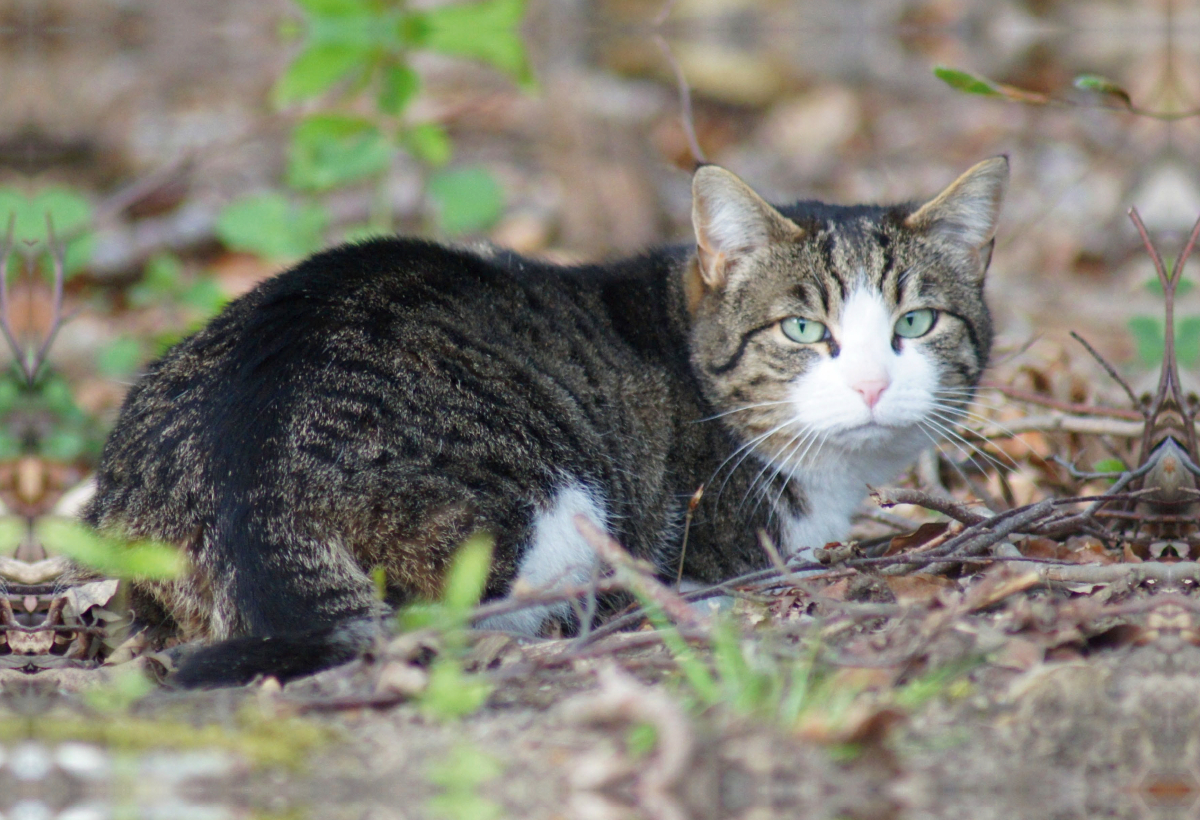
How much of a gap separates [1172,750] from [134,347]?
4.99 metres

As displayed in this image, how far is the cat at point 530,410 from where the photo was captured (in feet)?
9.60

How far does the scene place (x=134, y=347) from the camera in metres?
5.67

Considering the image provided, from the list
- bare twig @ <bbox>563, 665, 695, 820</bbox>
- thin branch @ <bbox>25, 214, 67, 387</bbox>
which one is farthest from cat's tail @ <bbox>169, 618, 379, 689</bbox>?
thin branch @ <bbox>25, 214, 67, 387</bbox>

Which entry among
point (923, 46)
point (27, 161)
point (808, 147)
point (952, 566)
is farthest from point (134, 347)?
point (923, 46)

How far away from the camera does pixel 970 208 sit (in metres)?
3.82

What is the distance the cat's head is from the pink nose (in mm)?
11

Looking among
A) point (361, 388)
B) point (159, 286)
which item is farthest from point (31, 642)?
point (159, 286)

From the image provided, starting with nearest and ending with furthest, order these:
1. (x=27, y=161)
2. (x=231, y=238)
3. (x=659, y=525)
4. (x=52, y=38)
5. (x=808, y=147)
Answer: (x=659, y=525) → (x=27, y=161) → (x=231, y=238) → (x=808, y=147) → (x=52, y=38)

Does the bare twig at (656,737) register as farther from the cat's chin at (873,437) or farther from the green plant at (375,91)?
the green plant at (375,91)

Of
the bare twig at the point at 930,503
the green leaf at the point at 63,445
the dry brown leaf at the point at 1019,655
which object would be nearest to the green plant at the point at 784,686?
the dry brown leaf at the point at 1019,655

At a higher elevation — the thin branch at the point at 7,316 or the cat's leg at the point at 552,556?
the thin branch at the point at 7,316

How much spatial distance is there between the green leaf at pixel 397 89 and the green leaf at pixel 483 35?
17 cm

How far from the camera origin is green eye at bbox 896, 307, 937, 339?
3695mm

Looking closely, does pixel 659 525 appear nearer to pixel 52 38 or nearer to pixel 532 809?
pixel 532 809
